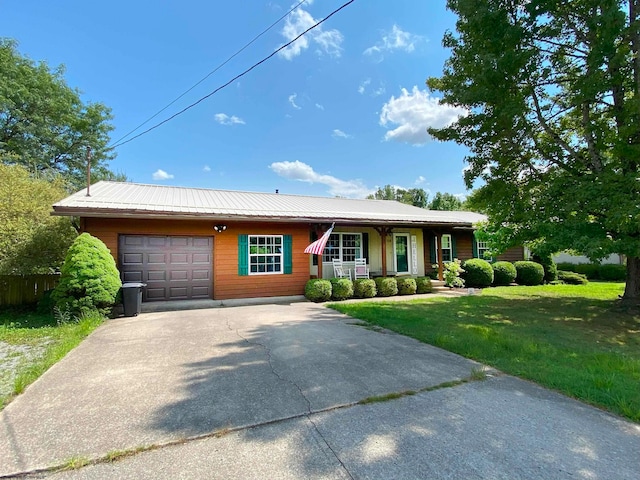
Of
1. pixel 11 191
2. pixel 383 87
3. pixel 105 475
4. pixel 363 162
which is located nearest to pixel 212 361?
pixel 105 475

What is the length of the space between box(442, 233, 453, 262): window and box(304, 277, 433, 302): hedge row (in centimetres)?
378

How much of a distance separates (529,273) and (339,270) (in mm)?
9393

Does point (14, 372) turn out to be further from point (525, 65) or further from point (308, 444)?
point (525, 65)

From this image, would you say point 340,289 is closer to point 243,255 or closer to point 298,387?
point 243,255

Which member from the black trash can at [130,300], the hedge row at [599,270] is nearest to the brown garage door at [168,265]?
the black trash can at [130,300]

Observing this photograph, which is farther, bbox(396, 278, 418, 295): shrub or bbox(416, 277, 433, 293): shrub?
bbox(416, 277, 433, 293): shrub

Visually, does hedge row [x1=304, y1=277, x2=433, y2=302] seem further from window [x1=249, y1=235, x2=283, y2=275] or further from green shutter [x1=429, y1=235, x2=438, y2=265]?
green shutter [x1=429, y1=235, x2=438, y2=265]

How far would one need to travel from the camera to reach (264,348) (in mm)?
4812

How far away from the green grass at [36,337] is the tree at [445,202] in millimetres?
35497

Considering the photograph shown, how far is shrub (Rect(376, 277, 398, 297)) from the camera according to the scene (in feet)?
35.9

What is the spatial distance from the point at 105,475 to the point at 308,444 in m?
1.33

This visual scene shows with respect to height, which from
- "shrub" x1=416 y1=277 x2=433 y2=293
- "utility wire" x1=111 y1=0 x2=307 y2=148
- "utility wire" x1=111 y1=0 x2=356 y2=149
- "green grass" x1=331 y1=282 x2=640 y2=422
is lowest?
"green grass" x1=331 y1=282 x2=640 y2=422

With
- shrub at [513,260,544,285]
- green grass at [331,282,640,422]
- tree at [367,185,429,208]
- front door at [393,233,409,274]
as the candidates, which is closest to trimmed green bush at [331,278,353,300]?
green grass at [331,282,640,422]

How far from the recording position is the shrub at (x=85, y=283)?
21.9 feet
